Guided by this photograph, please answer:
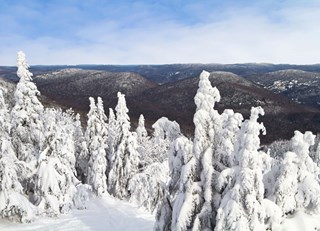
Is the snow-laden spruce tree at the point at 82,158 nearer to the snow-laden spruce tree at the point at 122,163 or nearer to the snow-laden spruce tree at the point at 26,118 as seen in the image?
the snow-laden spruce tree at the point at 122,163

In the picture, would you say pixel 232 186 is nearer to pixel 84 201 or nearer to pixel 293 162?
pixel 293 162

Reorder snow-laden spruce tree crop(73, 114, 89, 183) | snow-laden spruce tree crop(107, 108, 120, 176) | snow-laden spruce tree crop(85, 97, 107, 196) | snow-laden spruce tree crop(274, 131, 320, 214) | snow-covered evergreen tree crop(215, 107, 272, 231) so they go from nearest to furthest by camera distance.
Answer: snow-covered evergreen tree crop(215, 107, 272, 231), snow-laden spruce tree crop(274, 131, 320, 214), snow-laden spruce tree crop(85, 97, 107, 196), snow-laden spruce tree crop(107, 108, 120, 176), snow-laden spruce tree crop(73, 114, 89, 183)

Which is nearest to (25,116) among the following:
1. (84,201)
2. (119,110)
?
(84,201)

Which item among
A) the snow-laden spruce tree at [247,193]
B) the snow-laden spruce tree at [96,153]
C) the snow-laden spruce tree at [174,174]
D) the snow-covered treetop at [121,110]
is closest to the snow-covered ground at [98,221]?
the snow-laden spruce tree at [96,153]

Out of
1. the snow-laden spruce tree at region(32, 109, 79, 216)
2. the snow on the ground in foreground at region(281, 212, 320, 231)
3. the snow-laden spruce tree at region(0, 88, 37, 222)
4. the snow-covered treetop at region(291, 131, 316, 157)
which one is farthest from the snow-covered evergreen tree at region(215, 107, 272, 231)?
the snow-laden spruce tree at region(32, 109, 79, 216)

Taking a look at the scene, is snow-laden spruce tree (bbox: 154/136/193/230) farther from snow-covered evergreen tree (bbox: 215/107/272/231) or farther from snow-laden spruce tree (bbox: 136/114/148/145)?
snow-laden spruce tree (bbox: 136/114/148/145)
